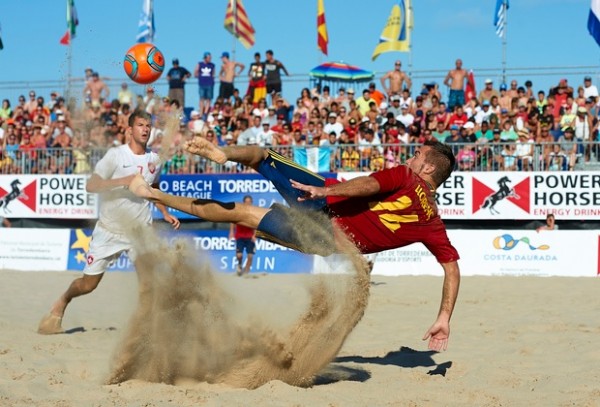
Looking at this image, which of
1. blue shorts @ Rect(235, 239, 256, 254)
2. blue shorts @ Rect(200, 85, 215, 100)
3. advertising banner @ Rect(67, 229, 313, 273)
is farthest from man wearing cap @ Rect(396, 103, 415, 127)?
blue shorts @ Rect(200, 85, 215, 100)

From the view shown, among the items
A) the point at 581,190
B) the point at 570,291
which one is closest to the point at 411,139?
the point at 581,190

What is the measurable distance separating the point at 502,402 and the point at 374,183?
1671 mm

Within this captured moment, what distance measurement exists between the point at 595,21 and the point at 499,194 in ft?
17.2

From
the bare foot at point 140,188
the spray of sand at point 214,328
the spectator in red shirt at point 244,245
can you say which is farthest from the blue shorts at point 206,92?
the spray of sand at point 214,328

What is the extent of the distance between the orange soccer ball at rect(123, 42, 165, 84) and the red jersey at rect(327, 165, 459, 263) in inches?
107

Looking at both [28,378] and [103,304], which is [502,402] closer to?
[28,378]

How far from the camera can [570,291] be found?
40.1 feet

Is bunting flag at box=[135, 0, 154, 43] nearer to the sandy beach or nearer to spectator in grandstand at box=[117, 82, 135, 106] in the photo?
spectator in grandstand at box=[117, 82, 135, 106]

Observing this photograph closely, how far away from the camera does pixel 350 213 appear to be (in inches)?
232

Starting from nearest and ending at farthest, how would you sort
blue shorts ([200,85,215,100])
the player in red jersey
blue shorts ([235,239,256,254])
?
the player in red jersey
blue shorts ([235,239,256,254])
blue shorts ([200,85,215,100])

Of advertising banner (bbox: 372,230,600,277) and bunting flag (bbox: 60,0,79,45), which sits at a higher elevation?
bunting flag (bbox: 60,0,79,45)

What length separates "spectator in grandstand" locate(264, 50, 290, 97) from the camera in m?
19.2

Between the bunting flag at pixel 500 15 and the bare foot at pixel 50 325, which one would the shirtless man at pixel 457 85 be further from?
the bare foot at pixel 50 325

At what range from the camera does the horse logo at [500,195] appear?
15305 mm
